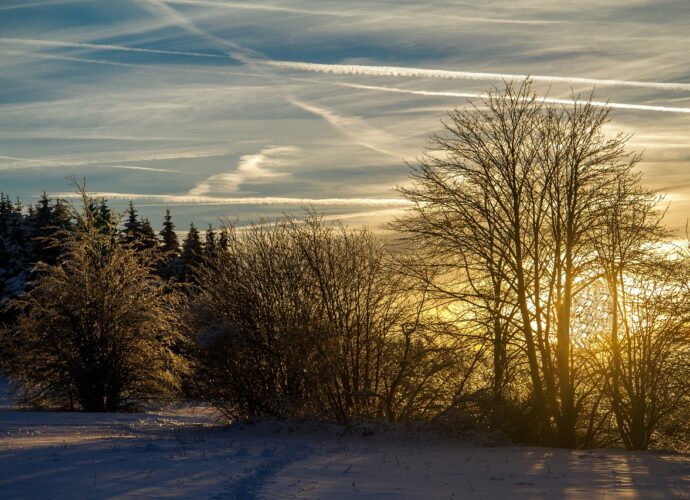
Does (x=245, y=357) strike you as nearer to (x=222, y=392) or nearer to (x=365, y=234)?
A: (x=222, y=392)

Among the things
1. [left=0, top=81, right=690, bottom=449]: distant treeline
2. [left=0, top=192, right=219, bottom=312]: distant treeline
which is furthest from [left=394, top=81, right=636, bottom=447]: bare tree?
[left=0, top=192, right=219, bottom=312]: distant treeline

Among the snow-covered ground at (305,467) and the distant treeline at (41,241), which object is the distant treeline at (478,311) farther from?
the distant treeline at (41,241)

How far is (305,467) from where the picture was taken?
16.1m

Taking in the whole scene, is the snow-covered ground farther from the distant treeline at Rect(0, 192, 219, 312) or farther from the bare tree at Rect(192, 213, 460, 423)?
the distant treeline at Rect(0, 192, 219, 312)

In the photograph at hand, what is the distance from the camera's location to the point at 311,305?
25875 millimetres

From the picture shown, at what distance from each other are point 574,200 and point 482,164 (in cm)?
307

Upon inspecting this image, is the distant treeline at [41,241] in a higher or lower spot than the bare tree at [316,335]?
higher

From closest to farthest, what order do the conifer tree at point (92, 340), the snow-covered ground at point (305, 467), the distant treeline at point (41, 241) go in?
the snow-covered ground at point (305, 467) → the conifer tree at point (92, 340) → the distant treeline at point (41, 241)

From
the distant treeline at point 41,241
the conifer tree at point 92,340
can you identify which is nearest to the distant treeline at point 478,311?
the conifer tree at point 92,340

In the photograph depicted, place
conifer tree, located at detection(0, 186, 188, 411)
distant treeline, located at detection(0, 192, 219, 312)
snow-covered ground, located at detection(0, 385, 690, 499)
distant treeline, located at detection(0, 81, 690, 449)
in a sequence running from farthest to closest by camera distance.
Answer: distant treeline, located at detection(0, 192, 219, 312) → conifer tree, located at detection(0, 186, 188, 411) → distant treeline, located at detection(0, 81, 690, 449) → snow-covered ground, located at detection(0, 385, 690, 499)

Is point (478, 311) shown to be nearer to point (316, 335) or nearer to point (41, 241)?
point (316, 335)

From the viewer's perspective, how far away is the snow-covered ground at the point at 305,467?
42.2 ft

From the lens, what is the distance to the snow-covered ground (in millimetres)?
12859

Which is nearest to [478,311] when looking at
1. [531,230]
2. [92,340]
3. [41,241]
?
[531,230]
